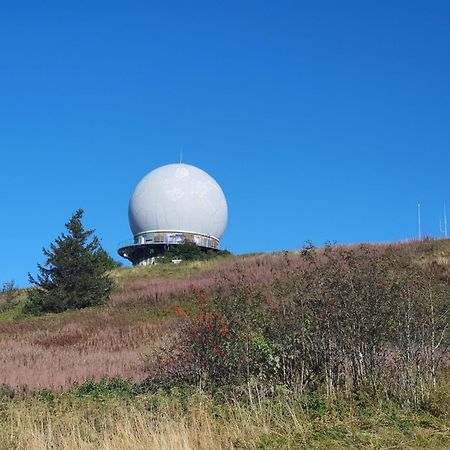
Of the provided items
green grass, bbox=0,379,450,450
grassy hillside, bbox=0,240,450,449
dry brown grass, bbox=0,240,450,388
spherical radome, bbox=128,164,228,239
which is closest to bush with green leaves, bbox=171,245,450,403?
grassy hillside, bbox=0,240,450,449

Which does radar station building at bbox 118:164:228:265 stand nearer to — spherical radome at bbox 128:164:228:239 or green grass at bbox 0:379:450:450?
spherical radome at bbox 128:164:228:239

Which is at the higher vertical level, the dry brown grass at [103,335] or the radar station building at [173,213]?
the radar station building at [173,213]

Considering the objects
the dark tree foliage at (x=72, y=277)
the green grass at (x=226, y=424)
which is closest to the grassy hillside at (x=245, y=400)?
the green grass at (x=226, y=424)

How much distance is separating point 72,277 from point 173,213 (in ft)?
92.6

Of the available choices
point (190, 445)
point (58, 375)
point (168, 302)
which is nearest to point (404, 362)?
point (190, 445)

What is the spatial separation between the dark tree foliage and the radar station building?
24399 millimetres

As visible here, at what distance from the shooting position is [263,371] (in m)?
7.25

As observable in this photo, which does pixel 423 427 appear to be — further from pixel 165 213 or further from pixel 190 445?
pixel 165 213

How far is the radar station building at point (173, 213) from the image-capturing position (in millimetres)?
51500

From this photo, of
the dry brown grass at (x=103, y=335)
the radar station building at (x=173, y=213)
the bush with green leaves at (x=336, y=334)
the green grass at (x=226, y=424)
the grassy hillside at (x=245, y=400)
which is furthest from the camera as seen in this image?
the radar station building at (x=173, y=213)

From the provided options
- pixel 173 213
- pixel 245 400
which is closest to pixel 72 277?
pixel 245 400

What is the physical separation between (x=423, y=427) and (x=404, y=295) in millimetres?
1880

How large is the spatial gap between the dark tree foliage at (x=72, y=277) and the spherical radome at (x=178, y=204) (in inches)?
1012

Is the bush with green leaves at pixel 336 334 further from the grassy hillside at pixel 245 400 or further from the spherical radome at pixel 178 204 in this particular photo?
the spherical radome at pixel 178 204
